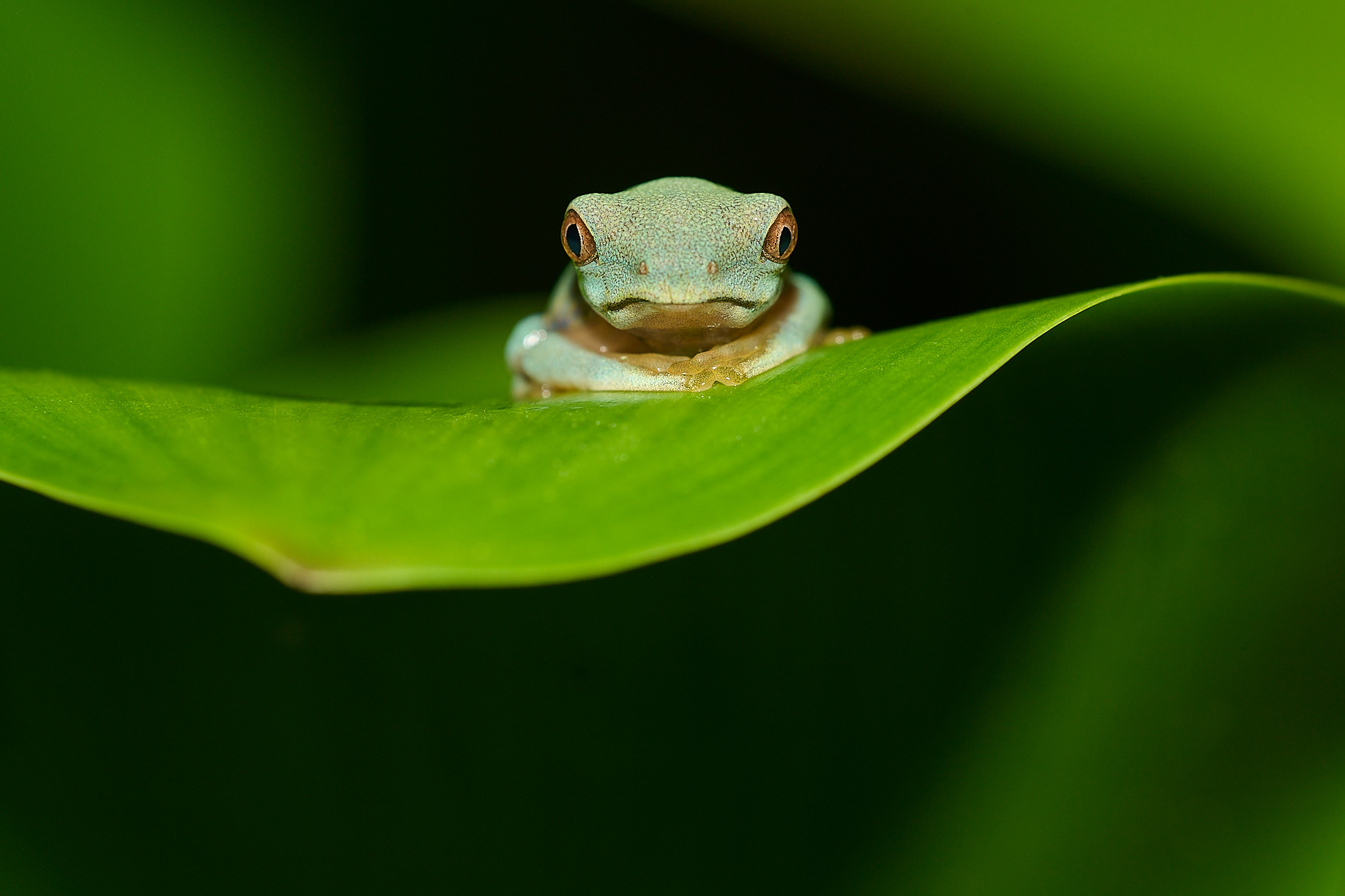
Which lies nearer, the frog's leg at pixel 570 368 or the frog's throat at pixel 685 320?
the frog's leg at pixel 570 368

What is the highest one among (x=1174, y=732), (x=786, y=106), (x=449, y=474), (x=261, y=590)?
(x=786, y=106)

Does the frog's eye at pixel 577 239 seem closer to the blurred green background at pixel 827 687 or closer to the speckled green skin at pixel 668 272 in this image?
the speckled green skin at pixel 668 272

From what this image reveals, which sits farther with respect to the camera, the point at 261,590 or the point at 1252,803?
the point at 1252,803

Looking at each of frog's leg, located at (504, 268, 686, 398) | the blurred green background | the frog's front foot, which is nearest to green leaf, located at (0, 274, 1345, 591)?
the blurred green background

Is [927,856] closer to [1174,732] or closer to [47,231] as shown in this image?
[1174,732]

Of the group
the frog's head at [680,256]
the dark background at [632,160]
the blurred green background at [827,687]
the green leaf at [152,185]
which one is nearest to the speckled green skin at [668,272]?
the frog's head at [680,256]

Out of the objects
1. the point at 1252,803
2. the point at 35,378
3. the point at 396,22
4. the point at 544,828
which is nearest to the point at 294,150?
the point at 396,22

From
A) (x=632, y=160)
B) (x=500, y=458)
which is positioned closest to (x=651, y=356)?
(x=500, y=458)

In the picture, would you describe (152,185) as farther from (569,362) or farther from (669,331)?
(669,331)

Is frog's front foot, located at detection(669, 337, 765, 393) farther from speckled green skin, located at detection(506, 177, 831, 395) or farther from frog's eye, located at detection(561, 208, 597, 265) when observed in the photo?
frog's eye, located at detection(561, 208, 597, 265)
